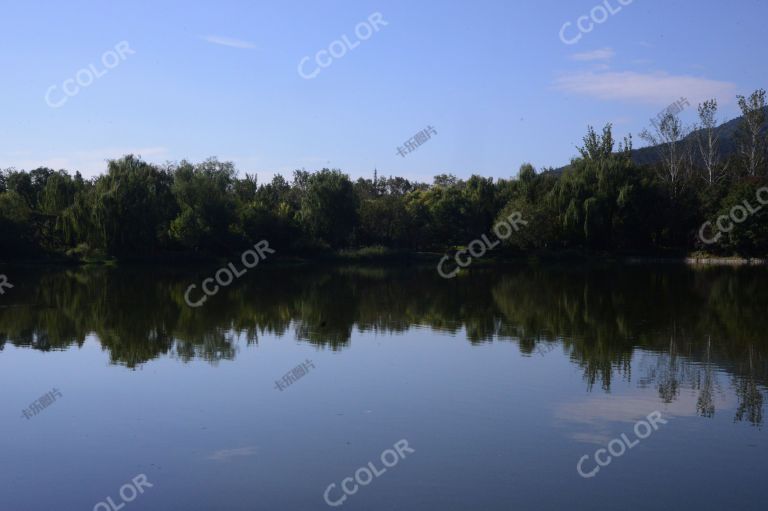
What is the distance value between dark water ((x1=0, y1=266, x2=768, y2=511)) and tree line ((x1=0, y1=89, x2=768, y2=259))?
2445cm

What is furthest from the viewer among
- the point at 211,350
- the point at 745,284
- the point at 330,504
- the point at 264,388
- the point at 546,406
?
the point at 745,284

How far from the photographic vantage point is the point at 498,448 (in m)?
8.84

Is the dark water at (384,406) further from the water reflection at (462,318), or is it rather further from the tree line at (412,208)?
the tree line at (412,208)

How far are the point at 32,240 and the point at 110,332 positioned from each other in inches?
1268

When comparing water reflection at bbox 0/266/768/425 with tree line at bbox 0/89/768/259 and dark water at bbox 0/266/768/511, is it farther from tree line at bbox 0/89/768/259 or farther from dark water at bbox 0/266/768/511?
tree line at bbox 0/89/768/259

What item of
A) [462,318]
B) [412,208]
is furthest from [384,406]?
[412,208]

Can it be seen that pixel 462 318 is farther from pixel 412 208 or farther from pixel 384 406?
pixel 412 208

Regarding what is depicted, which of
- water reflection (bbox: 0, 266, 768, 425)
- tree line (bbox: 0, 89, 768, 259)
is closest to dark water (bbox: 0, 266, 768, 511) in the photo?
water reflection (bbox: 0, 266, 768, 425)

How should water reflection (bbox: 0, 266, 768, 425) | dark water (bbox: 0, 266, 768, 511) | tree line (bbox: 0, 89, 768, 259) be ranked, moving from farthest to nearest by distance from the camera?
tree line (bbox: 0, 89, 768, 259), water reflection (bbox: 0, 266, 768, 425), dark water (bbox: 0, 266, 768, 511)

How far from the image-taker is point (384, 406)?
10.9 metres

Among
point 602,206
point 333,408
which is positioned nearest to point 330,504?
point 333,408

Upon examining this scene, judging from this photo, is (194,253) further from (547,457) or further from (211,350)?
(547,457)

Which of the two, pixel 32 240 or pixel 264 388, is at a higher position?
pixel 32 240

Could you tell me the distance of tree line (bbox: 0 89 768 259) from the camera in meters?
46.7
